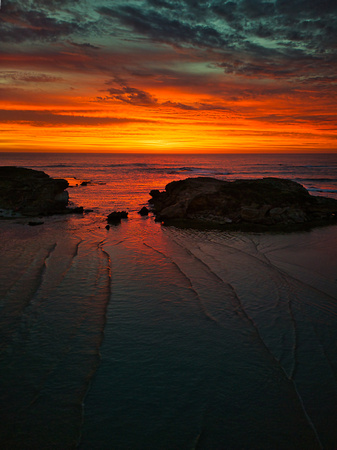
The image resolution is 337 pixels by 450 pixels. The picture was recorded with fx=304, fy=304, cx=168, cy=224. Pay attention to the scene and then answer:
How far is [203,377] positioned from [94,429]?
2.34m

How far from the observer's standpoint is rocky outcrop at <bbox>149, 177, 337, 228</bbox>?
78.6 ft

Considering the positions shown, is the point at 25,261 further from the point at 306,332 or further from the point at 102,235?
the point at 306,332

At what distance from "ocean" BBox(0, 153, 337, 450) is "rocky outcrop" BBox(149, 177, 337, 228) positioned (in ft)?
30.6

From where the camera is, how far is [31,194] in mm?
29453

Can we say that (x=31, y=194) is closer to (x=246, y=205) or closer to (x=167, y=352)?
(x=246, y=205)

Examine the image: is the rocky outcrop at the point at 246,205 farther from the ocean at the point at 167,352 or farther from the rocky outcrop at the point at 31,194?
the rocky outcrop at the point at 31,194

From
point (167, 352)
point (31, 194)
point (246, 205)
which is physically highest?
point (246, 205)

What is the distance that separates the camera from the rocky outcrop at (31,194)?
1087 inches

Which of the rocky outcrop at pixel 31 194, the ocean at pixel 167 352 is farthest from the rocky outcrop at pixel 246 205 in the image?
the rocky outcrop at pixel 31 194

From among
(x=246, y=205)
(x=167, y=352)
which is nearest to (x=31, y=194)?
→ (x=246, y=205)

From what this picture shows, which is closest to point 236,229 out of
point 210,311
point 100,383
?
point 210,311

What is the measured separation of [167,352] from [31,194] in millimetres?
26594

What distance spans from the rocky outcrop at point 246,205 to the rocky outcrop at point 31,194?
9.67m

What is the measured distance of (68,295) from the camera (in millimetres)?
10188
